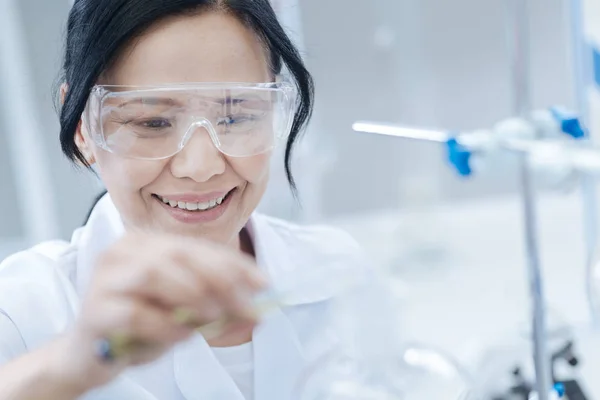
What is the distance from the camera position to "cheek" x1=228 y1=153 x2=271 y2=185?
111cm

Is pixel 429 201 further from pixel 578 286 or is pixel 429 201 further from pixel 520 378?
pixel 520 378

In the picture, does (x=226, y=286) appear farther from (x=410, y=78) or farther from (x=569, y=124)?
(x=410, y=78)

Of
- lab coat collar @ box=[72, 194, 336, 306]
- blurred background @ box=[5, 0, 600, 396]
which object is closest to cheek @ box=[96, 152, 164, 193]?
lab coat collar @ box=[72, 194, 336, 306]

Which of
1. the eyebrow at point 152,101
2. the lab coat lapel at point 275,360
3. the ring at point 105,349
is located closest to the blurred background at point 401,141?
the lab coat lapel at point 275,360

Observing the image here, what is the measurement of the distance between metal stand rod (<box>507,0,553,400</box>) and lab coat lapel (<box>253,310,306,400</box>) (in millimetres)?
492

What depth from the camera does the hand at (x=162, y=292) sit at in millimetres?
616

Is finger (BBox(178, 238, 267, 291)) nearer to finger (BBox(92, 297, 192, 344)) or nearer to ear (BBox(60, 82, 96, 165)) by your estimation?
finger (BBox(92, 297, 192, 344))

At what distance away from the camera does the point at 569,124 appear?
0.88 m

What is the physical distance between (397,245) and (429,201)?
0.92 feet

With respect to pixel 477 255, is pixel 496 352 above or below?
above

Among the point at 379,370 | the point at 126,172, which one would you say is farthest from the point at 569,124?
the point at 126,172

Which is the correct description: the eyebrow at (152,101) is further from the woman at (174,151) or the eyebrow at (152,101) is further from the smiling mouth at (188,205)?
the smiling mouth at (188,205)

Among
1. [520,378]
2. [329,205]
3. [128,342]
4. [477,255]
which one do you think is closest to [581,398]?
[520,378]

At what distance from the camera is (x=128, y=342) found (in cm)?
63
